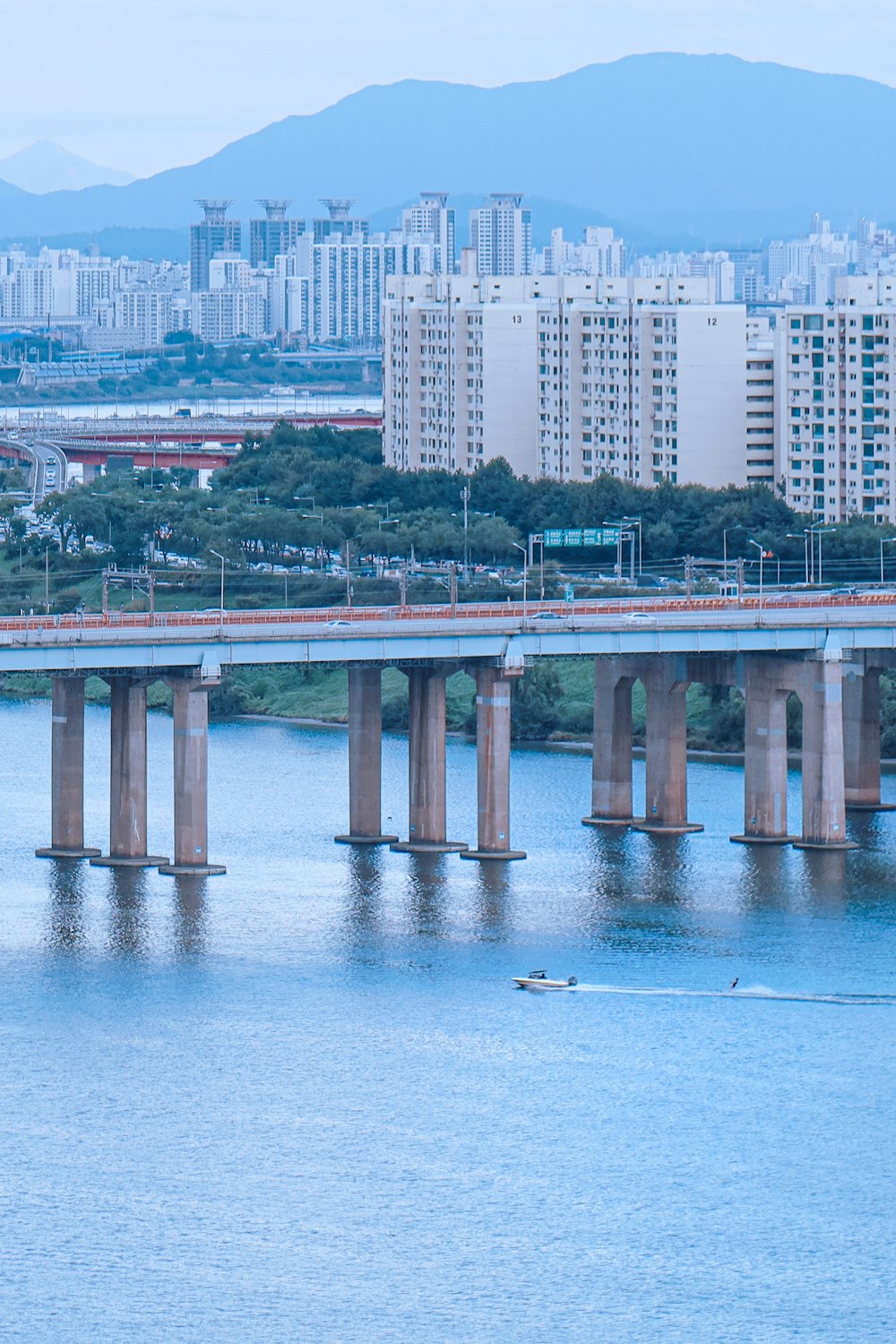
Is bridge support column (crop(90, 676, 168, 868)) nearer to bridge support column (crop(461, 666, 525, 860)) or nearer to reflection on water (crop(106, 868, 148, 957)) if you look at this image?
reflection on water (crop(106, 868, 148, 957))

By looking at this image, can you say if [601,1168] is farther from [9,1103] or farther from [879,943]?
[879,943]

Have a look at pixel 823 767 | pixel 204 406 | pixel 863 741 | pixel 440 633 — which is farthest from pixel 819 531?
pixel 204 406

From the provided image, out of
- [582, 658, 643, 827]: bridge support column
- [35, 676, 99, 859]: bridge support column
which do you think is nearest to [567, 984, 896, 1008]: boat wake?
[35, 676, 99, 859]: bridge support column

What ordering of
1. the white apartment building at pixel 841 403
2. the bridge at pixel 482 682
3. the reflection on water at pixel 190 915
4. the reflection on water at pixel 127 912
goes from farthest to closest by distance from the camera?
the white apartment building at pixel 841 403 < the bridge at pixel 482 682 < the reflection on water at pixel 190 915 < the reflection on water at pixel 127 912

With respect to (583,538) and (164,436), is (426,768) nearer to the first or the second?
(583,538)

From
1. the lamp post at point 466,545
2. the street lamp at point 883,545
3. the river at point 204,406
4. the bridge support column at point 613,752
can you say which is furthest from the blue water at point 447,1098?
the river at point 204,406

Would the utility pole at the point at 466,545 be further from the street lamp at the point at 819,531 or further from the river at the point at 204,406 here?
the river at the point at 204,406
